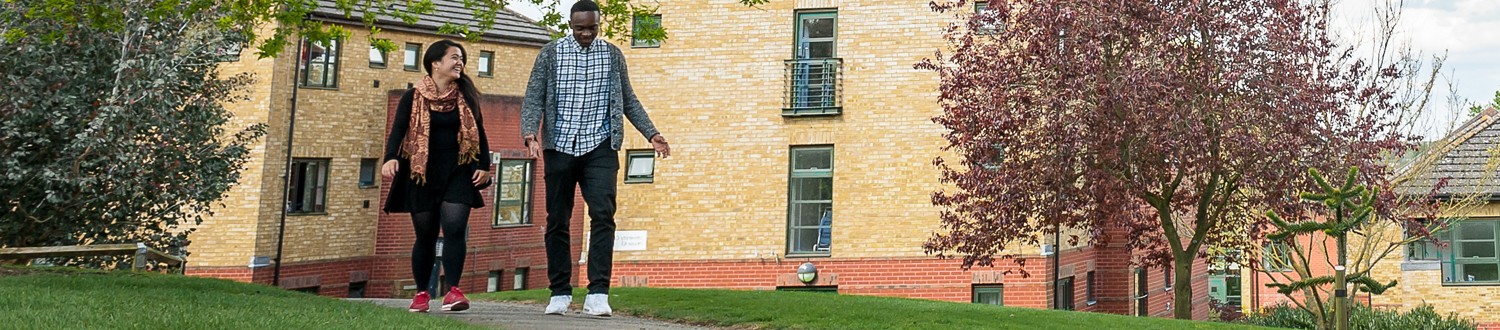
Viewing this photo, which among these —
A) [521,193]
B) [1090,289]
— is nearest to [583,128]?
[1090,289]

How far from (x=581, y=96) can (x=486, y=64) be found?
74.6ft

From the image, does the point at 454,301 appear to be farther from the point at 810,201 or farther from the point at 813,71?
the point at 813,71

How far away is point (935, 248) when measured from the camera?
16594 millimetres

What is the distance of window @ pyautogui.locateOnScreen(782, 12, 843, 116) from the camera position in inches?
816

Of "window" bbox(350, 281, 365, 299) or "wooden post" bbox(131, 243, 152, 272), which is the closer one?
"wooden post" bbox(131, 243, 152, 272)

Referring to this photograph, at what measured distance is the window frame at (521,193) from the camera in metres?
29.6

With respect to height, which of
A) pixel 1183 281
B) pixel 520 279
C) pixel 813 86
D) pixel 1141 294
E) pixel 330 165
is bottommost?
pixel 520 279

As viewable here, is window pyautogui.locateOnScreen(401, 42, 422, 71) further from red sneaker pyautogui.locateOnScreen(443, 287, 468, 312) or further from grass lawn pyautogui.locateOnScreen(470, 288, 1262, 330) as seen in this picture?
red sneaker pyautogui.locateOnScreen(443, 287, 468, 312)

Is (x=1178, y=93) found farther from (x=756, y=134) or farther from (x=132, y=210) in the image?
(x=132, y=210)

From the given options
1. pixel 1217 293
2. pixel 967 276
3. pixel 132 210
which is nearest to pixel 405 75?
pixel 132 210

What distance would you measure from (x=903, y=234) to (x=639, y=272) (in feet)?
14.3

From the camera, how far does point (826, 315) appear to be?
28.8 ft

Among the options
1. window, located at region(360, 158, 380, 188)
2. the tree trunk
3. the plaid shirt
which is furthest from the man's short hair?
window, located at region(360, 158, 380, 188)

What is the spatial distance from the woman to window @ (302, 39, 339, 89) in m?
19.9
